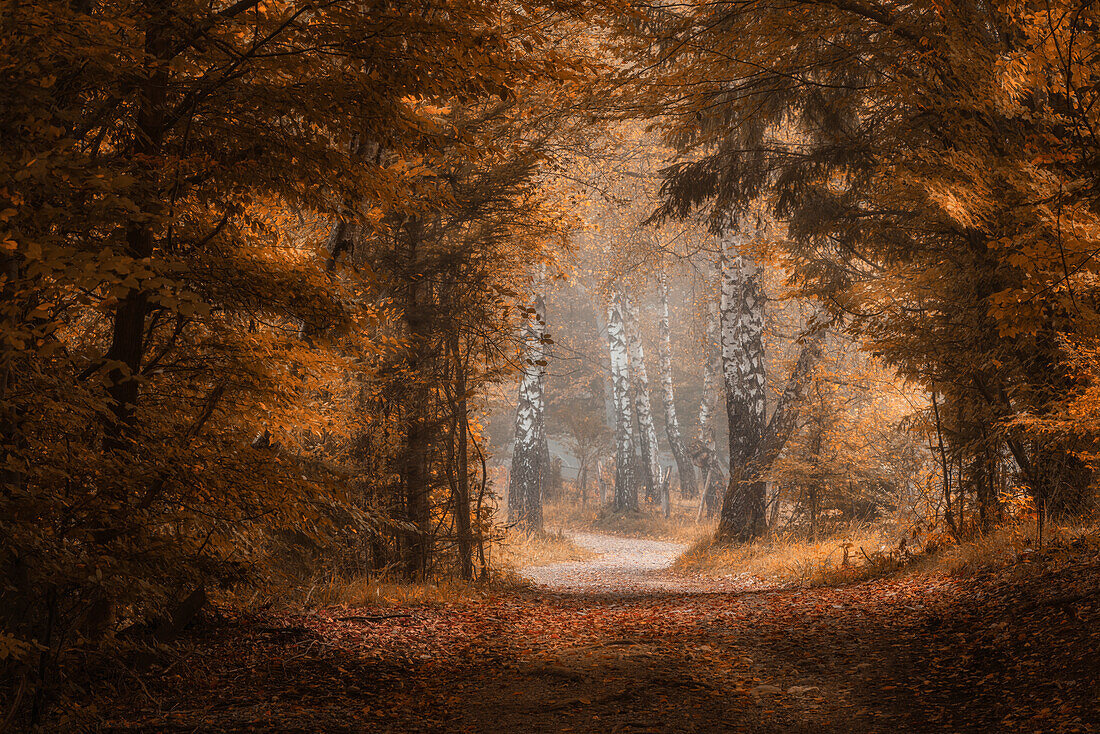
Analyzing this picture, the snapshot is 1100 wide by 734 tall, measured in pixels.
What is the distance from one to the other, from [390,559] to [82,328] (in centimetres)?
439

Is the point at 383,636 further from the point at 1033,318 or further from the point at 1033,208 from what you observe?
the point at 1033,208

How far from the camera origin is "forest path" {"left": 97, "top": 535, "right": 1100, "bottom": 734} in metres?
4.11

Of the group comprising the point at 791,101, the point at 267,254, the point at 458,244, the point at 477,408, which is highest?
the point at 791,101

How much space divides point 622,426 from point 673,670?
58.4ft

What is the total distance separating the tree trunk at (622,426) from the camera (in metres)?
22.5

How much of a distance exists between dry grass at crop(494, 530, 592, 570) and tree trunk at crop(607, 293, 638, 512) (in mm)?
6180

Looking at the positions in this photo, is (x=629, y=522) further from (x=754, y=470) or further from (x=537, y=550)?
(x=754, y=470)

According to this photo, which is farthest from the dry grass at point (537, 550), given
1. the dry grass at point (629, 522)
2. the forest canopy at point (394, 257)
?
the dry grass at point (629, 522)

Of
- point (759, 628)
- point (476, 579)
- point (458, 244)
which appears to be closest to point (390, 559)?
point (476, 579)

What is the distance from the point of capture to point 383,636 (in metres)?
5.96

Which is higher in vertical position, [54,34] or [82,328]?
[54,34]

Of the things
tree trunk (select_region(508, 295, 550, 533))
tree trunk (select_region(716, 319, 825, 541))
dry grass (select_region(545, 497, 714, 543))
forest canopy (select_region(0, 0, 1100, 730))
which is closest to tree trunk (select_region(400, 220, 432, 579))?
forest canopy (select_region(0, 0, 1100, 730))

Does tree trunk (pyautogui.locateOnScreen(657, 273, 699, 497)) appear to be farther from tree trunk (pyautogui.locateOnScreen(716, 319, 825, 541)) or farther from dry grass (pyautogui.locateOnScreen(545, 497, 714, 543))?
tree trunk (pyautogui.locateOnScreen(716, 319, 825, 541))

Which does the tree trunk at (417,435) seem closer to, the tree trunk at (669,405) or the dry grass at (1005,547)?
the dry grass at (1005,547)
